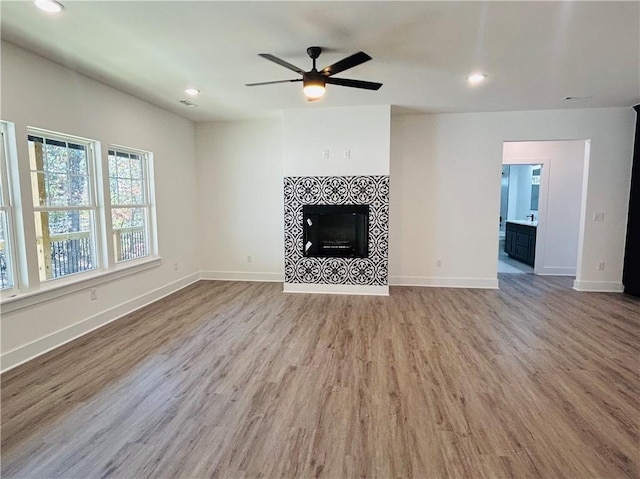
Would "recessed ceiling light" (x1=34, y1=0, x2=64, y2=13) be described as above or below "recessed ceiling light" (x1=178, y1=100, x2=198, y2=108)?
below

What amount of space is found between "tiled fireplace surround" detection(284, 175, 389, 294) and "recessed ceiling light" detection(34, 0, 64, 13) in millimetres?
3149

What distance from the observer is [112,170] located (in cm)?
418

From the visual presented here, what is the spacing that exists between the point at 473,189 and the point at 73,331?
221 inches

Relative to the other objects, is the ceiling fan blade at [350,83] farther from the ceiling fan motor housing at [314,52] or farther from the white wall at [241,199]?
the white wall at [241,199]

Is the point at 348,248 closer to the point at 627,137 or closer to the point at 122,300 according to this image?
the point at 122,300

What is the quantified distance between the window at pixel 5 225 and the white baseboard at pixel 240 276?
3220 millimetres

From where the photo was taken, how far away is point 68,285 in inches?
132

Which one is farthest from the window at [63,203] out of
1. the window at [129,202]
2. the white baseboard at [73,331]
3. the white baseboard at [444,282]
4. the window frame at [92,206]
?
the white baseboard at [444,282]

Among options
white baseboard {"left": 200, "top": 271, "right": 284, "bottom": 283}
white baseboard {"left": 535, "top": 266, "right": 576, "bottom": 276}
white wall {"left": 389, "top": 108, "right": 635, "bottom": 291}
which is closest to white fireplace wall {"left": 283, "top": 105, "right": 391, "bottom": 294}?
white wall {"left": 389, "top": 108, "right": 635, "bottom": 291}

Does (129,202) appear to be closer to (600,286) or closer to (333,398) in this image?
(333,398)

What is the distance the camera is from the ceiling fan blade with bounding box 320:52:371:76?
2561 mm

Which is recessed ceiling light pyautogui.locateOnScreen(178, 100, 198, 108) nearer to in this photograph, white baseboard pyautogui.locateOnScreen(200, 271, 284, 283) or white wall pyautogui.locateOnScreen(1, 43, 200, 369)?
white wall pyautogui.locateOnScreen(1, 43, 200, 369)

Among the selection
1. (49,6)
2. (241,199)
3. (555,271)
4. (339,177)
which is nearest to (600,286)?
(555,271)

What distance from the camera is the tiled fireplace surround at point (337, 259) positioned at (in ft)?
16.3
